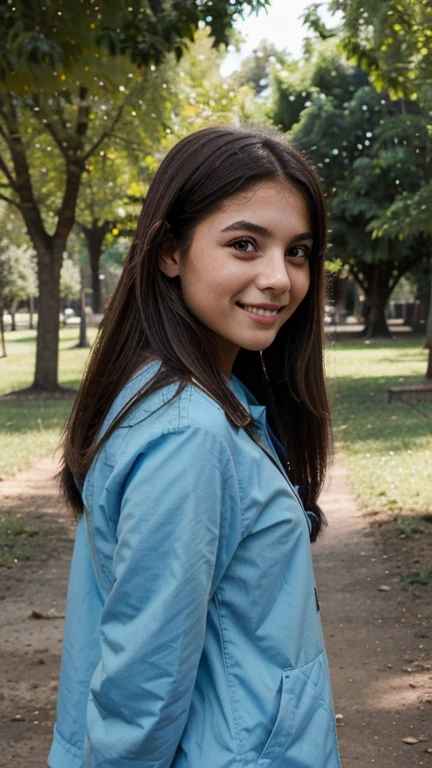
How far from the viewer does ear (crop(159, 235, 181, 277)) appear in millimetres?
1876

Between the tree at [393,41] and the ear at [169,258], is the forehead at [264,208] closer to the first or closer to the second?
the ear at [169,258]

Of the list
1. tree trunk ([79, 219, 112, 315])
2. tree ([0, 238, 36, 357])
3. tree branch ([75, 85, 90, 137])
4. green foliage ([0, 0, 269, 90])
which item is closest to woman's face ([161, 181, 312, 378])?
green foliage ([0, 0, 269, 90])

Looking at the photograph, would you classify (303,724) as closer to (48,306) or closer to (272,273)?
(272,273)

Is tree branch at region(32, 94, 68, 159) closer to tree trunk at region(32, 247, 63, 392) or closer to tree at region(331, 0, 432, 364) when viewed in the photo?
tree trunk at region(32, 247, 63, 392)

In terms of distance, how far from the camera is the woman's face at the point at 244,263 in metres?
1.80

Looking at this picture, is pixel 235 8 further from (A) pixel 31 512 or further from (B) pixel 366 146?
(B) pixel 366 146

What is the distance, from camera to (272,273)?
71.2 inches

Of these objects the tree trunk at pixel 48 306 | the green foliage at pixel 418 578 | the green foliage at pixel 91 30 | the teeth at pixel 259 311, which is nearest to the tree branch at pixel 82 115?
the tree trunk at pixel 48 306

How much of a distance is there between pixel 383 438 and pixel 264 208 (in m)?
11.6

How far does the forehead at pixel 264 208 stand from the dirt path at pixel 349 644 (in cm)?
289

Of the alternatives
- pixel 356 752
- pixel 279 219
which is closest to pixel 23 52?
pixel 356 752

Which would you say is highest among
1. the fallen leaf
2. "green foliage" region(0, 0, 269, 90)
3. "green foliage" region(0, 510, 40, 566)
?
"green foliage" region(0, 0, 269, 90)

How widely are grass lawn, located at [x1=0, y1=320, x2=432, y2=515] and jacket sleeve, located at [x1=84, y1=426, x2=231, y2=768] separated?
140 cm

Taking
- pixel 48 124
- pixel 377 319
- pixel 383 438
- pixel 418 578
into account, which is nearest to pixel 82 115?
pixel 48 124
